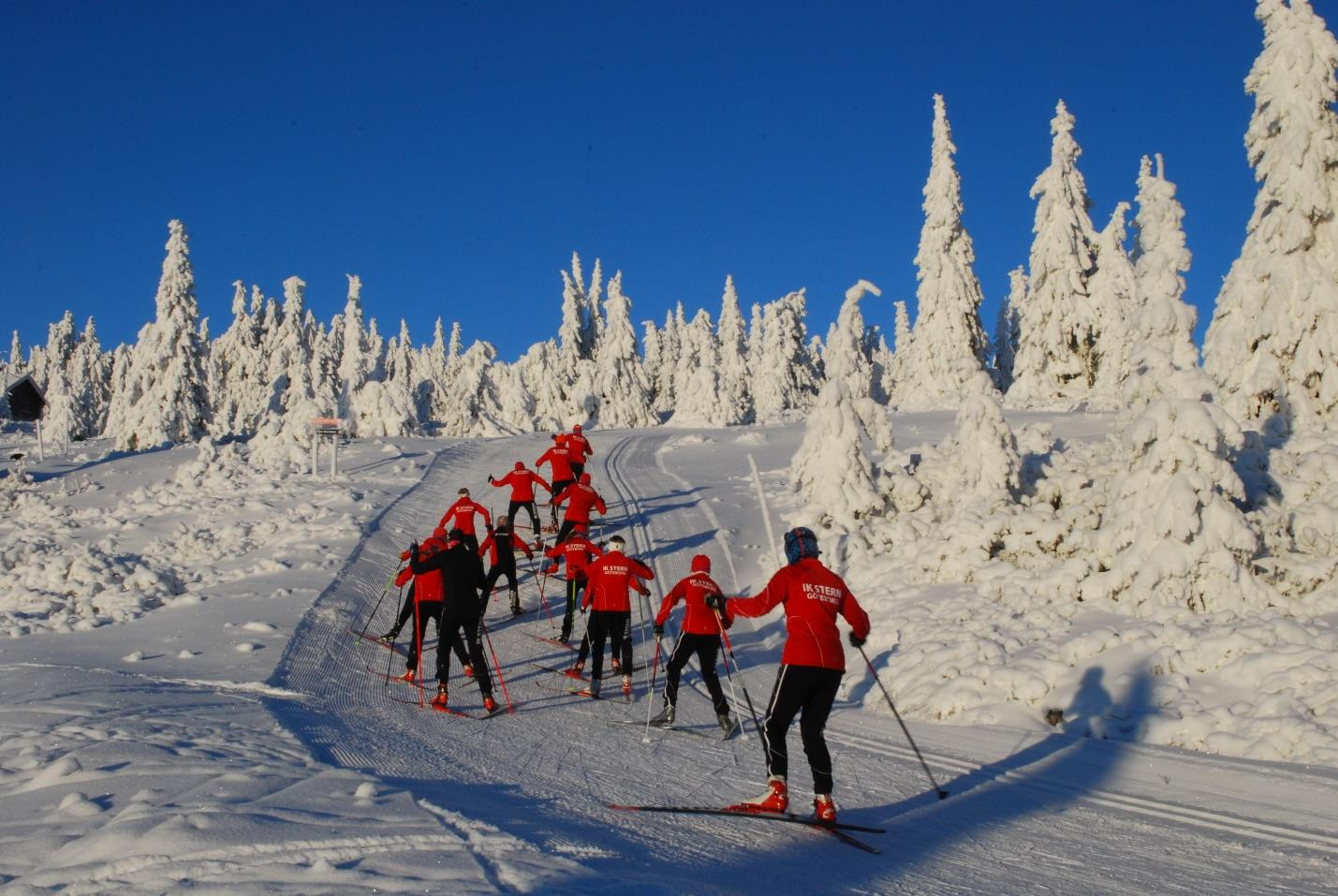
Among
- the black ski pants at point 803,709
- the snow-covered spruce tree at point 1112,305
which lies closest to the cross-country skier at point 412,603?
the black ski pants at point 803,709

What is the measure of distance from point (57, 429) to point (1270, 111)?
72.9 m

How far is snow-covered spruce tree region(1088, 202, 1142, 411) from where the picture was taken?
42531 mm

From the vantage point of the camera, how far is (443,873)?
3975mm

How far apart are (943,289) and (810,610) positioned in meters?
45.5

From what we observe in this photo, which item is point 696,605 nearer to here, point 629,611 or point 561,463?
point 629,611

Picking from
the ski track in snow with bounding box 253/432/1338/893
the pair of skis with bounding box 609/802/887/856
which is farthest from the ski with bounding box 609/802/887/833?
the ski track in snow with bounding box 253/432/1338/893

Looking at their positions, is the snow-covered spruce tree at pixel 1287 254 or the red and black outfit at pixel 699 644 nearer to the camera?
the red and black outfit at pixel 699 644

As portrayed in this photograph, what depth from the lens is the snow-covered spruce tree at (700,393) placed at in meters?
67.1

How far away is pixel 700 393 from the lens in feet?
223

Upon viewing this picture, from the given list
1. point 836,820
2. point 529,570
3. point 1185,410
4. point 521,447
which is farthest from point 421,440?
point 836,820

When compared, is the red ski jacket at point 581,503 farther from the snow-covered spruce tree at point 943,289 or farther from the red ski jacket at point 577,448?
the snow-covered spruce tree at point 943,289

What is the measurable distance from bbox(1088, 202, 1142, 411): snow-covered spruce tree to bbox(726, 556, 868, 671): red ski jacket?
130ft

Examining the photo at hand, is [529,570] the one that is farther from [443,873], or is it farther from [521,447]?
[521,447]

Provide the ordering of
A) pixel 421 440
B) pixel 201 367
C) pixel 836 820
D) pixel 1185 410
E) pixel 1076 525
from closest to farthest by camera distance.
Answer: pixel 836 820, pixel 1185 410, pixel 1076 525, pixel 421 440, pixel 201 367
